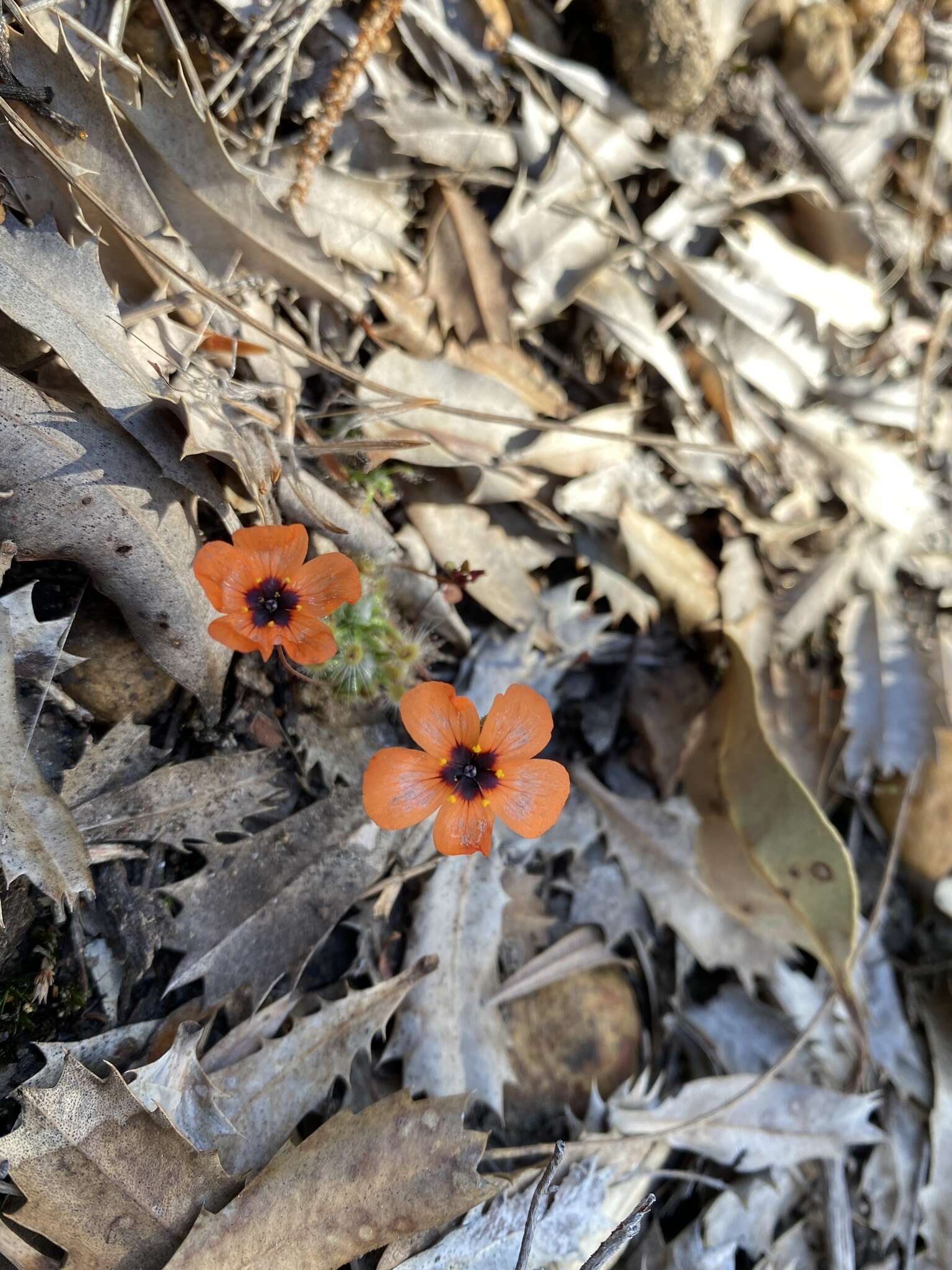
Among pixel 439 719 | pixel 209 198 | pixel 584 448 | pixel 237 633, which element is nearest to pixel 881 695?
pixel 584 448

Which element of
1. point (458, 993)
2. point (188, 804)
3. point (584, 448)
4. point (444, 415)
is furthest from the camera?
point (584, 448)

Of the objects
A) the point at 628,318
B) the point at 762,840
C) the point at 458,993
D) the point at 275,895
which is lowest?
the point at 458,993

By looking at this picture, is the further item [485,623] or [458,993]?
[485,623]

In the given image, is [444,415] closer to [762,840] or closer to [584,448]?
[584,448]

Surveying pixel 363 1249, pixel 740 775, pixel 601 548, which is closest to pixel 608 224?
pixel 601 548

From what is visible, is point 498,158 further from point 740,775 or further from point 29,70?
point 740,775

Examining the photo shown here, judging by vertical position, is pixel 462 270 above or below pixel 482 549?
above

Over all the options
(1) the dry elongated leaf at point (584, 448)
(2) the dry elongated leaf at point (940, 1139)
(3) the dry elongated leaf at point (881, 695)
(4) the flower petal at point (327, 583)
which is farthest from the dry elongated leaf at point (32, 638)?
(2) the dry elongated leaf at point (940, 1139)

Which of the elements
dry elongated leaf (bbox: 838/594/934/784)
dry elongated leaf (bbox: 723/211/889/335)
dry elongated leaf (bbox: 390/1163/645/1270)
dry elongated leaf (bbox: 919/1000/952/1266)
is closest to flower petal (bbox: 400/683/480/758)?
dry elongated leaf (bbox: 390/1163/645/1270)
